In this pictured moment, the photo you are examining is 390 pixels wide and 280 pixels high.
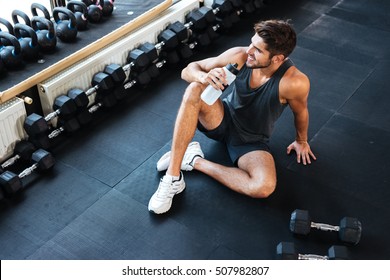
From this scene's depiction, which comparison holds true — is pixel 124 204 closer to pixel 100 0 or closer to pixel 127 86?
pixel 127 86

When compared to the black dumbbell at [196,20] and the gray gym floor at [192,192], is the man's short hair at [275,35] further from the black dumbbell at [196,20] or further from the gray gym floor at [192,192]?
the black dumbbell at [196,20]

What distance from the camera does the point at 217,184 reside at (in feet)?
8.89

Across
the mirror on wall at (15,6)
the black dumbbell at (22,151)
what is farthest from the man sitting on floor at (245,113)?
the mirror on wall at (15,6)

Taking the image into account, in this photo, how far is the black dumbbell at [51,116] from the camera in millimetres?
2740

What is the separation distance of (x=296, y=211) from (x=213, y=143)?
65cm

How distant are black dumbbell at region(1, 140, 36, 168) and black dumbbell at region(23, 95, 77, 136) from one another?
0.06 m

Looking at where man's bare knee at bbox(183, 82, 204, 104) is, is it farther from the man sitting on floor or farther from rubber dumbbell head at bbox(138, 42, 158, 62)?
rubber dumbbell head at bbox(138, 42, 158, 62)

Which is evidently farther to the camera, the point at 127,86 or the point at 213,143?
the point at 127,86

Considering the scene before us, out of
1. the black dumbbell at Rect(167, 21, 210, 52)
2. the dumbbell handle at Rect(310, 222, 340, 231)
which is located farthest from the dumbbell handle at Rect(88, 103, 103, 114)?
the dumbbell handle at Rect(310, 222, 340, 231)

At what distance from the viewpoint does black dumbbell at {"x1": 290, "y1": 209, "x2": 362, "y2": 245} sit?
7.91 feet

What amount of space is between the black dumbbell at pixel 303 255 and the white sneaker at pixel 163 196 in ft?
1.71

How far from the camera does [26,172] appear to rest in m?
2.69

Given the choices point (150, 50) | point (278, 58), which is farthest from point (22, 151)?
point (278, 58)

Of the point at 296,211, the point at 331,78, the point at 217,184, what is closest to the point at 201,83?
the point at 217,184
